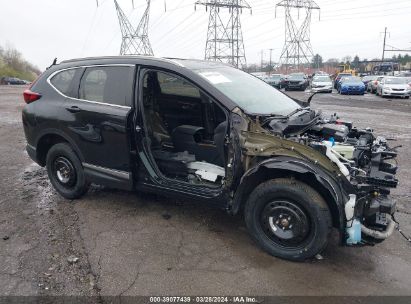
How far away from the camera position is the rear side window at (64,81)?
4.74 m

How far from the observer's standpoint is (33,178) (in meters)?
6.04

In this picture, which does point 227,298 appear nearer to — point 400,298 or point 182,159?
point 400,298

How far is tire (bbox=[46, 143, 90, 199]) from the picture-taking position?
189 inches

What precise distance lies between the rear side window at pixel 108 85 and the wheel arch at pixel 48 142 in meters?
0.59

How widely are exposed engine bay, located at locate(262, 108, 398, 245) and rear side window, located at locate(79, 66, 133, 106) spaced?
1.64 meters

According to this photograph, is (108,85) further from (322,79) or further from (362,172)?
(322,79)

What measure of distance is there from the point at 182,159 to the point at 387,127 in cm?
859

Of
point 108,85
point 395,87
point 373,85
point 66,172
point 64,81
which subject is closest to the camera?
point 108,85

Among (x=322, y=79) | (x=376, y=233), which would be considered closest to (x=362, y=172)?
(x=376, y=233)

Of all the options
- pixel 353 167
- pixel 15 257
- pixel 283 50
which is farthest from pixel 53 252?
pixel 283 50

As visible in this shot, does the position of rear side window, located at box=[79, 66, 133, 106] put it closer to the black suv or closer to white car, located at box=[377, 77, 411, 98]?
the black suv

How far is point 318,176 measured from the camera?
3.19 metres

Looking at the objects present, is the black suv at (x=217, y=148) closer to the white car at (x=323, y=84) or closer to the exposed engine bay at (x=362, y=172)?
the exposed engine bay at (x=362, y=172)

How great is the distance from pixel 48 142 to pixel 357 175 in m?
3.90
